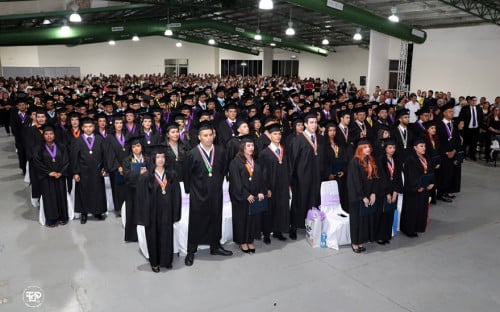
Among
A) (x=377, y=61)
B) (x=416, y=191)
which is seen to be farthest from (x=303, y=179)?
(x=377, y=61)

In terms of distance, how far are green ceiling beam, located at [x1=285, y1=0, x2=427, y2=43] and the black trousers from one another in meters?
4.77

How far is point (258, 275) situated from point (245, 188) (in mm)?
1126

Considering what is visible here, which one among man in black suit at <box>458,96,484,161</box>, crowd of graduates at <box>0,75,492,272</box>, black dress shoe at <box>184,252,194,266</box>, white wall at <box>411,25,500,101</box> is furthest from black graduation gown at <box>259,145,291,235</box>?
white wall at <box>411,25,500,101</box>

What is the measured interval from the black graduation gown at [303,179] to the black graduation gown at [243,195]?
0.79m

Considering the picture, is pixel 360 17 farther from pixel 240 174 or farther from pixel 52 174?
pixel 52 174

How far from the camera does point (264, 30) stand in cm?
2698

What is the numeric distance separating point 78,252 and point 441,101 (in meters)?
11.4

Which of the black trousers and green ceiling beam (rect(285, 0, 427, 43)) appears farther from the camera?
the black trousers

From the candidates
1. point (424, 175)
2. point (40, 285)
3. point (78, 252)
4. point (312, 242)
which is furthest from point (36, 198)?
point (424, 175)

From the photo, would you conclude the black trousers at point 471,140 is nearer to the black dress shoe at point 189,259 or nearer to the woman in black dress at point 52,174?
the black dress shoe at point 189,259

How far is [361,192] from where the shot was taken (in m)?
5.72

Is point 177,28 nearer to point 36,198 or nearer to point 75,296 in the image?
point 36,198

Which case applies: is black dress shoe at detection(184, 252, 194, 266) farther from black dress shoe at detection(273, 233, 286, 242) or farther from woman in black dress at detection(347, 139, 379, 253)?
woman in black dress at detection(347, 139, 379, 253)

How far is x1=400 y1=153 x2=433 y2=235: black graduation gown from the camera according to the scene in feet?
20.7
